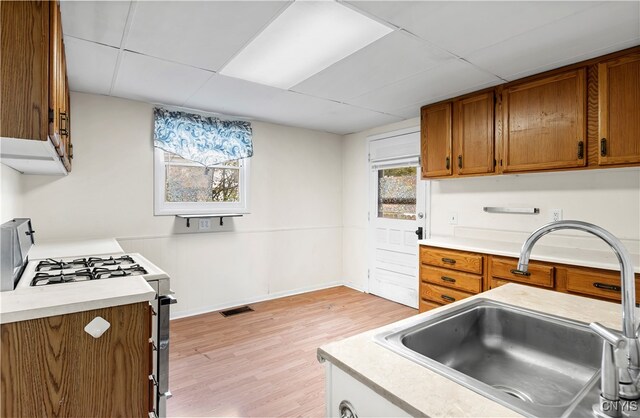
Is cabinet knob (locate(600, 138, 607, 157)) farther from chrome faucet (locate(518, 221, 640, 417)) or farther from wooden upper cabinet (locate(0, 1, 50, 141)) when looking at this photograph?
wooden upper cabinet (locate(0, 1, 50, 141))

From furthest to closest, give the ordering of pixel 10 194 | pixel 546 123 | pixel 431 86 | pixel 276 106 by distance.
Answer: pixel 276 106 < pixel 431 86 < pixel 546 123 < pixel 10 194

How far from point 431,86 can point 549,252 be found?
165 cm

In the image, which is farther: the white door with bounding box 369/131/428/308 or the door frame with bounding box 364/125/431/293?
the white door with bounding box 369/131/428/308

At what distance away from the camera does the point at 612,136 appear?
2.24 m

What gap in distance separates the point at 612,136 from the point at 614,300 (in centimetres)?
109

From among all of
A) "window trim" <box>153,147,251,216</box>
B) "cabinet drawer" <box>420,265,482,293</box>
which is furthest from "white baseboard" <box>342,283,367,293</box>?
"window trim" <box>153,147,251,216</box>

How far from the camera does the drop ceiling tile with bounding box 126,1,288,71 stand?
1.75 meters

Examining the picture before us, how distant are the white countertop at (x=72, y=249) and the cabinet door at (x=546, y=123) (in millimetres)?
3216

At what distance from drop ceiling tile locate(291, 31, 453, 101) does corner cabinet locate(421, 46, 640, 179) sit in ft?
2.76

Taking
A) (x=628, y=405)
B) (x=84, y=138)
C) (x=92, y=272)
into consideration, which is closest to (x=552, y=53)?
(x=628, y=405)

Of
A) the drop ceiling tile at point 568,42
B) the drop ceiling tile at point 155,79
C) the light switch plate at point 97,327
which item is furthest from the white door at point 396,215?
the light switch plate at point 97,327

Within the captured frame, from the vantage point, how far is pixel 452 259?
2.97 metres

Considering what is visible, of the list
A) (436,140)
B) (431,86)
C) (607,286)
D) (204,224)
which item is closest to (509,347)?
(607,286)

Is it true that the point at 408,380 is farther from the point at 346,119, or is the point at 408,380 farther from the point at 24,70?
the point at 346,119
